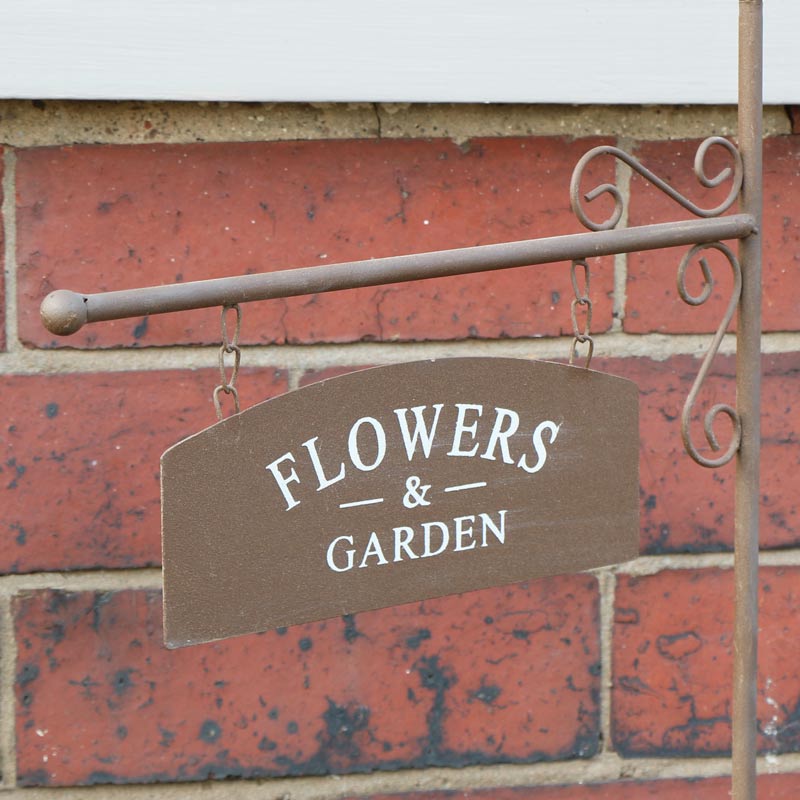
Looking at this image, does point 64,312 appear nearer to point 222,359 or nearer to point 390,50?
point 222,359

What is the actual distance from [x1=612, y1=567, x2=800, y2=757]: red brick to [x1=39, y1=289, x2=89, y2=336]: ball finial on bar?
0.46 meters

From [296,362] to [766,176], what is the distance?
1.15ft

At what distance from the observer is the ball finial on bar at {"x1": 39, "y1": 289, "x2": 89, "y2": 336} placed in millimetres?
518

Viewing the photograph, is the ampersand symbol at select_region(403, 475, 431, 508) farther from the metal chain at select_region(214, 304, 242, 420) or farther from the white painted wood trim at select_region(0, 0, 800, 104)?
the white painted wood trim at select_region(0, 0, 800, 104)

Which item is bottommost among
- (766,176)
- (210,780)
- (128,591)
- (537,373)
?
(210,780)

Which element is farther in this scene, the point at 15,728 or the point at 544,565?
the point at 15,728

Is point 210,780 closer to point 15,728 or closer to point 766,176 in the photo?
point 15,728

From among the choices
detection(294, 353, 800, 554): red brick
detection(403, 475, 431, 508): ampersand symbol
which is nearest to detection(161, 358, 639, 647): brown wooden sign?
detection(403, 475, 431, 508): ampersand symbol

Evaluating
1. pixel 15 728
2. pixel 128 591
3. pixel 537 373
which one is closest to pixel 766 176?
pixel 537 373

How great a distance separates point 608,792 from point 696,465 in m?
0.24

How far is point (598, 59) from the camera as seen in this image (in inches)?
30.4

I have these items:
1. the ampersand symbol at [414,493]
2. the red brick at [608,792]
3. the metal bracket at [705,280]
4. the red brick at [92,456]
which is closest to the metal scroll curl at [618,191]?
the metal bracket at [705,280]

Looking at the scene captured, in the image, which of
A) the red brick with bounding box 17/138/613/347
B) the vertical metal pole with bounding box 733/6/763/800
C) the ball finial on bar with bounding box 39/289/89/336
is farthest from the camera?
the red brick with bounding box 17/138/613/347

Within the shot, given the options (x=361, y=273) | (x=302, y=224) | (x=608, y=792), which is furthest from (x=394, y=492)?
(x=608, y=792)
